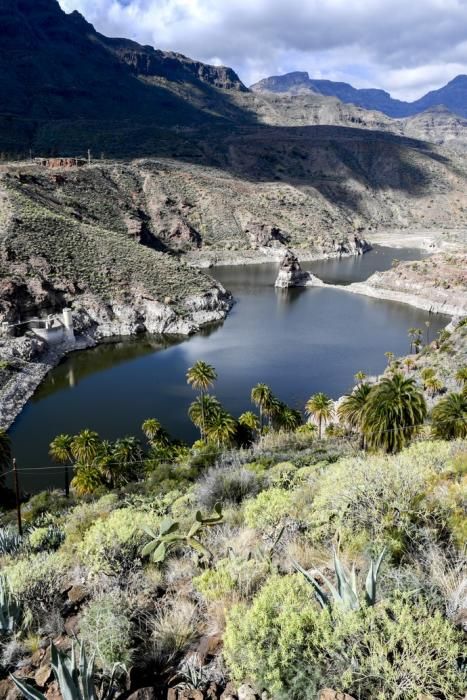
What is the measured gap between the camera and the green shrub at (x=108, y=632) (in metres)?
6.60

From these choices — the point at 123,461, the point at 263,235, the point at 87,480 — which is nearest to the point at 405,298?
the point at 263,235

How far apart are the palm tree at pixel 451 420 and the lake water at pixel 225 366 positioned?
18.4 meters

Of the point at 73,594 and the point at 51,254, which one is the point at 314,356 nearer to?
the point at 51,254

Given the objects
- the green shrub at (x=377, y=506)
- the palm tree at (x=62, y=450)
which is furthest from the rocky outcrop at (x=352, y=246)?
the green shrub at (x=377, y=506)

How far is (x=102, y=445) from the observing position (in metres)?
30.2

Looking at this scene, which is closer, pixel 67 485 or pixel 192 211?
pixel 67 485

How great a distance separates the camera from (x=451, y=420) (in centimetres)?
2455

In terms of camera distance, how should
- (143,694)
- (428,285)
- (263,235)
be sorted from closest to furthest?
(143,694)
(428,285)
(263,235)

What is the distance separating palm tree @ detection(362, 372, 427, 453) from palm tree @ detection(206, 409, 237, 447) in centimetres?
1024

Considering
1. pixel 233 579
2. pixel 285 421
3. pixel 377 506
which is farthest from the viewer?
pixel 285 421

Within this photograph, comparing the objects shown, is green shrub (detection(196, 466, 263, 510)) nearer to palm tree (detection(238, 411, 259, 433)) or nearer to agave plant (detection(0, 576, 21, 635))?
agave plant (detection(0, 576, 21, 635))

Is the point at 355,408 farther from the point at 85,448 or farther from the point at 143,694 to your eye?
the point at 143,694

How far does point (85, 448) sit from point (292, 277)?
74.2 metres

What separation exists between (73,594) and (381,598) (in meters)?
5.43
